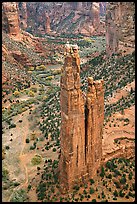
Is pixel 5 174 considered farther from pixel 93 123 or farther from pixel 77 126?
pixel 93 123

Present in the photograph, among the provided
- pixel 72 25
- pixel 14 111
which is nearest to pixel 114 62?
pixel 14 111

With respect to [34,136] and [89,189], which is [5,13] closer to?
[34,136]

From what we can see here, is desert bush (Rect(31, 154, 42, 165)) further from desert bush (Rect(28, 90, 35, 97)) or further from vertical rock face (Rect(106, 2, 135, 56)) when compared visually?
vertical rock face (Rect(106, 2, 135, 56))

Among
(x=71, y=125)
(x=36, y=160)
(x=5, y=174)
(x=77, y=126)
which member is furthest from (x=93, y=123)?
(x=5, y=174)

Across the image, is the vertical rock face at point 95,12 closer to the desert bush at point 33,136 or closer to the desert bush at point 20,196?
the desert bush at point 33,136

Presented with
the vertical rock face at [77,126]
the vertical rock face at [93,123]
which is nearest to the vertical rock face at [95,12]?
the vertical rock face at [93,123]

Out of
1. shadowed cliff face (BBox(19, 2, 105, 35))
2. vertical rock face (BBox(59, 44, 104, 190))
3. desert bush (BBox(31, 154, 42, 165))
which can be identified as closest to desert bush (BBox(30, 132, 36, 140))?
desert bush (BBox(31, 154, 42, 165))
